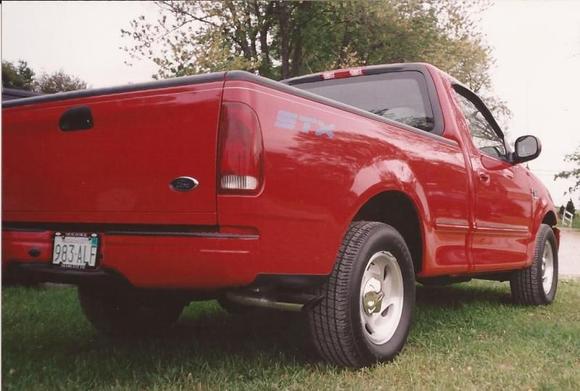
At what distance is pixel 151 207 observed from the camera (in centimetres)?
251

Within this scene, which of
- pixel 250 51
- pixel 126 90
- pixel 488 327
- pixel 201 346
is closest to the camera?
pixel 126 90

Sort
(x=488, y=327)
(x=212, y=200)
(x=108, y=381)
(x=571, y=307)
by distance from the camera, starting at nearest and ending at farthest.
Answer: (x=212, y=200) < (x=108, y=381) < (x=488, y=327) < (x=571, y=307)

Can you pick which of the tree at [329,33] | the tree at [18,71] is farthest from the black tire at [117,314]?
the tree at [329,33]

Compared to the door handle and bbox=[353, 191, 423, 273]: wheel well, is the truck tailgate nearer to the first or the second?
bbox=[353, 191, 423, 273]: wheel well

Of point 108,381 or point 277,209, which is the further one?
point 108,381

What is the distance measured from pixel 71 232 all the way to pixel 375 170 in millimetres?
1462

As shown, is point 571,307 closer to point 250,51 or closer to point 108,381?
point 108,381

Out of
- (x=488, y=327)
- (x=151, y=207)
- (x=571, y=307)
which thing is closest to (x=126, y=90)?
(x=151, y=207)

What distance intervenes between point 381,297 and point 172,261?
131cm

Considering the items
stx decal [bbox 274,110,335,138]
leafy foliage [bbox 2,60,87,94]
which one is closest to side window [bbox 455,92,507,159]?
stx decal [bbox 274,110,335,138]

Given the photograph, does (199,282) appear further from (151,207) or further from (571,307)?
(571,307)

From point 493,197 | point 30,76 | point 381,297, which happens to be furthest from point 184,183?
point 493,197

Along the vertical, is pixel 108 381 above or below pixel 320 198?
below

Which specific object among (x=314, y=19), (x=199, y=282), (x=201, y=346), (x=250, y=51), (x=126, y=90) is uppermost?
(x=314, y=19)
